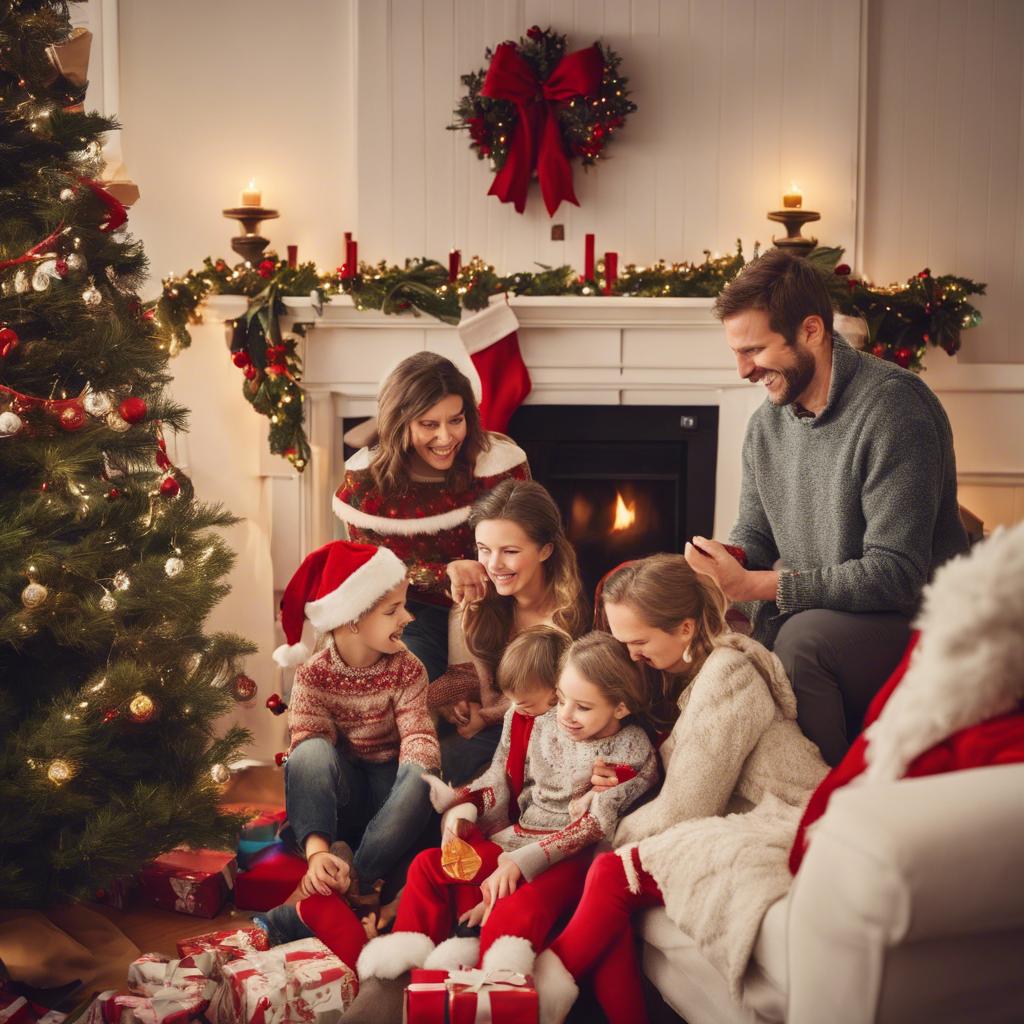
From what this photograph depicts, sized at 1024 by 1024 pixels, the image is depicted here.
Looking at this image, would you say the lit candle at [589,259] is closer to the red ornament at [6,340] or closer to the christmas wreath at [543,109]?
the christmas wreath at [543,109]

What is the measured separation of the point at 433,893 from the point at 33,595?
0.83 m

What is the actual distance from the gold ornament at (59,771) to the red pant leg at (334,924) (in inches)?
18.0

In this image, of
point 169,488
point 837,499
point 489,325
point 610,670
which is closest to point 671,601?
point 610,670

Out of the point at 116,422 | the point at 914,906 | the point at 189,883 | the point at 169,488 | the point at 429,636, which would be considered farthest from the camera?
the point at 429,636

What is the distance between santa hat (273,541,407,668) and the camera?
2238 mm

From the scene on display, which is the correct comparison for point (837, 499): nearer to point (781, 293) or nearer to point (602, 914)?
point (781, 293)

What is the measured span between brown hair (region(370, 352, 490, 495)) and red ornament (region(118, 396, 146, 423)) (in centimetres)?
66

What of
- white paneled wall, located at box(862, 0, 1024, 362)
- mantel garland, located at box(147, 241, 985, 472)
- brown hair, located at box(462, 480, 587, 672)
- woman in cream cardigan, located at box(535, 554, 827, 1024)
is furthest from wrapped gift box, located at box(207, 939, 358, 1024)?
white paneled wall, located at box(862, 0, 1024, 362)

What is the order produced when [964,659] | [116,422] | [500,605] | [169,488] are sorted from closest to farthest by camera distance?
[964,659], [116,422], [169,488], [500,605]

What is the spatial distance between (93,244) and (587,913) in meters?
1.45

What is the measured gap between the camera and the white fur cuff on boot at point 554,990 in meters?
1.69

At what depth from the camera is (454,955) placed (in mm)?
1802

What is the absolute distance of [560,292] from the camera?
11.1 ft

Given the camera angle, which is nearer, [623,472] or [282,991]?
[282,991]
